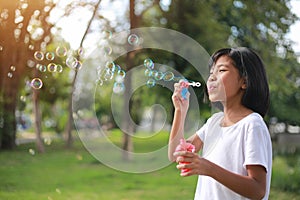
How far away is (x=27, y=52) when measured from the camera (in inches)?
260

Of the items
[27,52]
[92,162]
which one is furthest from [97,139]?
[27,52]

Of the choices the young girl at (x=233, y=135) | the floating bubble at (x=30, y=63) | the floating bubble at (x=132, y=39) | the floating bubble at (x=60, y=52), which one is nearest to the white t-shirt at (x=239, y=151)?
the young girl at (x=233, y=135)

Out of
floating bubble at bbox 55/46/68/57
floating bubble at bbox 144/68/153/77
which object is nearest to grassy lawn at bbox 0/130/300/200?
floating bubble at bbox 55/46/68/57

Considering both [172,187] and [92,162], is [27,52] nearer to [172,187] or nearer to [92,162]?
[92,162]

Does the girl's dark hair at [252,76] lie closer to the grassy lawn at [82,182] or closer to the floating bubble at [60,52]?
the floating bubble at [60,52]

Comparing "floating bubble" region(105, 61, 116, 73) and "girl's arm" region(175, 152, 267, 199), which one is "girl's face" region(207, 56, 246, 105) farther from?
"floating bubble" region(105, 61, 116, 73)

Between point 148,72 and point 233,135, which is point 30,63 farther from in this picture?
point 233,135

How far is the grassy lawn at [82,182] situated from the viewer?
4.15 meters

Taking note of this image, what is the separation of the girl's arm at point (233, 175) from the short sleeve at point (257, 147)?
1 cm

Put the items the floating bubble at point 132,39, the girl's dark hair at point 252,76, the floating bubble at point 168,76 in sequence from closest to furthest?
the girl's dark hair at point 252,76
the floating bubble at point 168,76
the floating bubble at point 132,39

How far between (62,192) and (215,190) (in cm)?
352

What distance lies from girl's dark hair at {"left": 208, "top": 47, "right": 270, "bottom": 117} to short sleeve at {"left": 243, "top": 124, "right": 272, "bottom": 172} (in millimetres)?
85

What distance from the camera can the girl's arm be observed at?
2.75 feet

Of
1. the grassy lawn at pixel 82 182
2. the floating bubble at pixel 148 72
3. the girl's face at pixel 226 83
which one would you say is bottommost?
the grassy lawn at pixel 82 182
